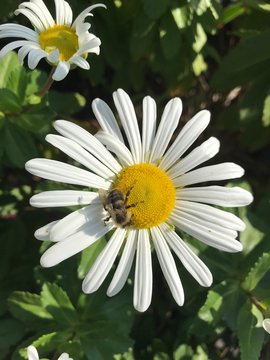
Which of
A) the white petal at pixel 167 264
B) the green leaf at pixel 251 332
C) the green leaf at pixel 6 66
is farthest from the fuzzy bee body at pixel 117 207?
the green leaf at pixel 6 66

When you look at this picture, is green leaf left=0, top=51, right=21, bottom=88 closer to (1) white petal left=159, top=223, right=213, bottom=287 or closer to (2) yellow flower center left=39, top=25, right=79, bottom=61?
(2) yellow flower center left=39, top=25, right=79, bottom=61

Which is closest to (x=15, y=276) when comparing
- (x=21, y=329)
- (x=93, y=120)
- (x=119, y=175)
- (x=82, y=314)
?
(x=21, y=329)

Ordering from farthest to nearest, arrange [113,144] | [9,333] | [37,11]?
[9,333], [37,11], [113,144]

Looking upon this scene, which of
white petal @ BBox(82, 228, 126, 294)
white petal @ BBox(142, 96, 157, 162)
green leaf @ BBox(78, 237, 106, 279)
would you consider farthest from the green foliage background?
white petal @ BBox(142, 96, 157, 162)

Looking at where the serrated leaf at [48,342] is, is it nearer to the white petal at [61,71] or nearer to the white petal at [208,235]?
the white petal at [208,235]

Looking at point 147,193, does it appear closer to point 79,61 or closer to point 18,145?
point 79,61

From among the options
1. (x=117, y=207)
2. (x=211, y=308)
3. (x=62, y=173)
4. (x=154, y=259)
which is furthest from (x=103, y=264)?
(x=154, y=259)
